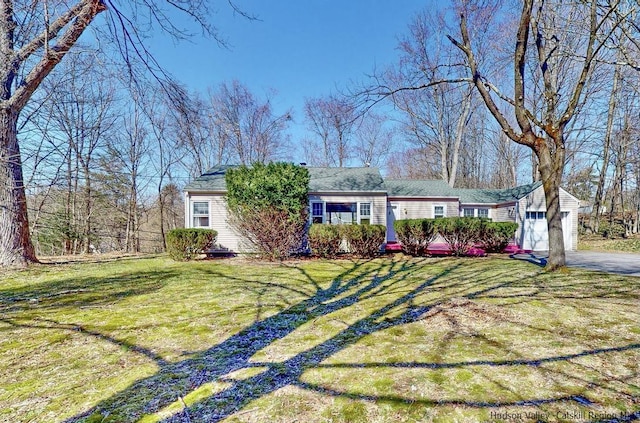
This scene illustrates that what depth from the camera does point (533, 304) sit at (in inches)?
186

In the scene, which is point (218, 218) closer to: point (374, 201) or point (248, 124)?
point (374, 201)

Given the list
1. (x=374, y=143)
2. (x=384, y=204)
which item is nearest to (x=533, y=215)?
(x=384, y=204)

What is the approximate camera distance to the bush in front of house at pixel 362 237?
10.4m

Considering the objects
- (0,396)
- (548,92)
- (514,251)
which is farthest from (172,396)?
(514,251)

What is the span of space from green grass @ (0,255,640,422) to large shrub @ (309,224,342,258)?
4074 mm

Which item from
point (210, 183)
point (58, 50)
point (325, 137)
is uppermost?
point (325, 137)

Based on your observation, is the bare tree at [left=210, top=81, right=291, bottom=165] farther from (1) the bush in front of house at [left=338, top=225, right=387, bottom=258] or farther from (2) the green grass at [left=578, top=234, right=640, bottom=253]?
(2) the green grass at [left=578, top=234, right=640, bottom=253]

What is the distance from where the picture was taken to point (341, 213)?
12977 mm

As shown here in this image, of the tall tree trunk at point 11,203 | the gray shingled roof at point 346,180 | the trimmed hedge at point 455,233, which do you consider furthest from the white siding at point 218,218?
the trimmed hedge at point 455,233

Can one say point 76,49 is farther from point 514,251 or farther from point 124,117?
point 514,251

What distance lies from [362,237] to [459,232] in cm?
373

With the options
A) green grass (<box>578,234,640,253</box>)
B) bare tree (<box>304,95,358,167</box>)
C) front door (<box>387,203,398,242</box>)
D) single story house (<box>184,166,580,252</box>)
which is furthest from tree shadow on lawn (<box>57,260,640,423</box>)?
bare tree (<box>304,95,358,167</box>)

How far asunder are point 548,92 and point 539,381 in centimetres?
758

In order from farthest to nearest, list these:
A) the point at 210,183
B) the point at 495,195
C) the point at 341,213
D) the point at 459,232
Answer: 1. the point at 495,195
2. the point at 341,213
3. the point at 210,183
4. the point at 459,232
